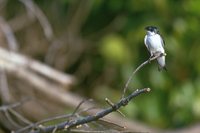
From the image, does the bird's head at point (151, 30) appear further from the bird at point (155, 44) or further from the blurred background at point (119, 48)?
the blurred background at point (119, 48)

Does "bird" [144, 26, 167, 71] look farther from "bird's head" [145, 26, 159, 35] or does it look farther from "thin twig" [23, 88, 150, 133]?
"thin twig" [23, 88, 150, 133]

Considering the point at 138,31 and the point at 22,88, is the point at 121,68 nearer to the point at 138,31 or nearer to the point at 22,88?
the point at 138,31

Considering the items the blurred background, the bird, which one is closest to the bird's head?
the bird

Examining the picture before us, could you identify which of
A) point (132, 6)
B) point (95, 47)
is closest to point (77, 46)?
point (95, 47)

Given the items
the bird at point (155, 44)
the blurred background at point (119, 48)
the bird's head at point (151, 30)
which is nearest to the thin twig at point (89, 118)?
the bird at point (155, 44)

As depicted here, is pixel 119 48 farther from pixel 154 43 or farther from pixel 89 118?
pixel 89 118

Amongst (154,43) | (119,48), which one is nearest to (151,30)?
(154,43)

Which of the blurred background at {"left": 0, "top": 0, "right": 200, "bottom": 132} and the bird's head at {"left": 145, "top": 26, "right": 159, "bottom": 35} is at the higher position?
the blurred background at {"left": 0, "top": 0, "right": 200, "bottom": 132}
